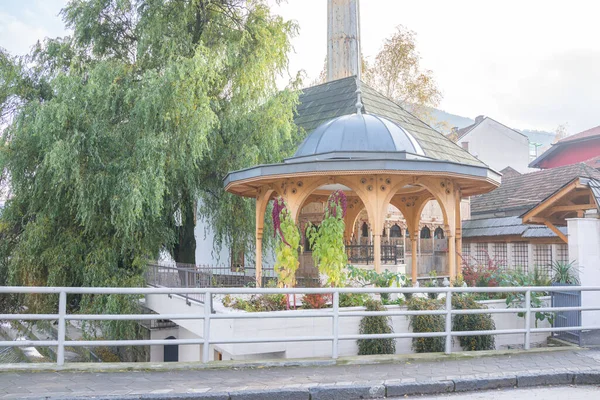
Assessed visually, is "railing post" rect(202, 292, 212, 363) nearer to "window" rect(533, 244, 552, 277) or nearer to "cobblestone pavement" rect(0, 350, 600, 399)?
"cobblestone pavement" rect(0, 350, 600, 399)

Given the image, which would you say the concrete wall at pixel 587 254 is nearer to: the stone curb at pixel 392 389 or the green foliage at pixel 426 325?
the green foliage at pixel 426 325

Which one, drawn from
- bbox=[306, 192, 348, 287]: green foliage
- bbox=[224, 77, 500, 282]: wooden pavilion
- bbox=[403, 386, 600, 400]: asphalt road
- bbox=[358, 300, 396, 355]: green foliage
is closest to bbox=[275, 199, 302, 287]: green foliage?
bbox=[306, 192, 348, 287]: green foliage

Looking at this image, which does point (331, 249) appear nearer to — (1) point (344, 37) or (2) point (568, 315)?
(2) point (568, 315)

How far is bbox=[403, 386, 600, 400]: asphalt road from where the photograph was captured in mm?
6711

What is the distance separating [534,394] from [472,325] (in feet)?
12.7

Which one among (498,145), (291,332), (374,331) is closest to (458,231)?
(374,331)

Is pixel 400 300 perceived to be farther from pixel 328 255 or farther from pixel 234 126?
pixel 234 126

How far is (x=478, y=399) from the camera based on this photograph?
6.66m

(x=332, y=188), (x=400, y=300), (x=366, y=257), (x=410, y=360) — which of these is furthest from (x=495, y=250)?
(x=410, y=360)

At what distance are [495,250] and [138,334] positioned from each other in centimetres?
1442

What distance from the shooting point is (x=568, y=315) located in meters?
10.7

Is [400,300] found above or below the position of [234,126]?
below

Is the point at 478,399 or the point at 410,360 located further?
the point at 410,360

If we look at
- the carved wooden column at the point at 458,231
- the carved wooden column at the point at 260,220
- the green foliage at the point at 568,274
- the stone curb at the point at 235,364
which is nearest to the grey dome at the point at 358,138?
the carved wooden column at the point at 260,220
